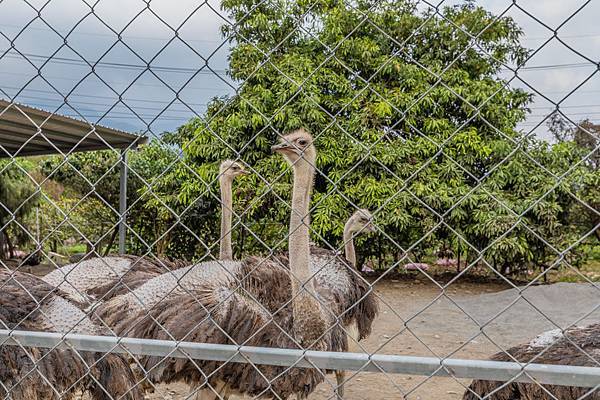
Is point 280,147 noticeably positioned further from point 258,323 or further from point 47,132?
point 47,132

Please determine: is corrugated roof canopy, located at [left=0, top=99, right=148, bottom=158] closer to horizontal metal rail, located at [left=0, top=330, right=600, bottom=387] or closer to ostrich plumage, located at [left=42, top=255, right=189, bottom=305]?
→ ostrich plumage, located at [left=42, top=255, right=189, bottom=305]

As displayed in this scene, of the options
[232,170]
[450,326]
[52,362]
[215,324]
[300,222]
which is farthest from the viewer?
[450,326]

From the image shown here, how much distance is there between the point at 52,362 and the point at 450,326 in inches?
191

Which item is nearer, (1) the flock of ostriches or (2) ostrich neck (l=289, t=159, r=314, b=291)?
(1) the flock of ostriches

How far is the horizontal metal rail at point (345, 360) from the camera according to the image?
1.18m

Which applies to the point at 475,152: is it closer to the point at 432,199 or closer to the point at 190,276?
the point at 432,199

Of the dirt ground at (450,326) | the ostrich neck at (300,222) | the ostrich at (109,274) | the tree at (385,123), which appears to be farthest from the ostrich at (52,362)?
the tree at (385,123)

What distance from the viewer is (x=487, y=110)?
7.55 metres

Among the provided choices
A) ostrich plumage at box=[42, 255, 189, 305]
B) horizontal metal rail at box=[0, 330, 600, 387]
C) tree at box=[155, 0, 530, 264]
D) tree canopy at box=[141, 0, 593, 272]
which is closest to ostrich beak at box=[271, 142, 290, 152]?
horizontal metal rail at box=[0, 330, 600, 387]

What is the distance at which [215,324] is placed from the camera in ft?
5.57

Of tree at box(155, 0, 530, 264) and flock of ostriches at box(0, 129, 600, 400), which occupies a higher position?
tree at box(155, 0, 530, 264)

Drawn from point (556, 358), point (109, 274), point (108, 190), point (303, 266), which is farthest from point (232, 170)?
point (108, 190)

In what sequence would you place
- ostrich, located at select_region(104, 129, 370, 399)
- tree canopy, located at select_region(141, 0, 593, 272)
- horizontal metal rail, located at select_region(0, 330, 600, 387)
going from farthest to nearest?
tree canopy, located at select_region(141, 0, 593, 272)
ostrich, located at select_region(104, 129, 370, 399)
horizontal metal rail, located at select_region(0, 330, 600, 387)

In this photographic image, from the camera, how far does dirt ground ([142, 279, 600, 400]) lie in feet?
14.4
